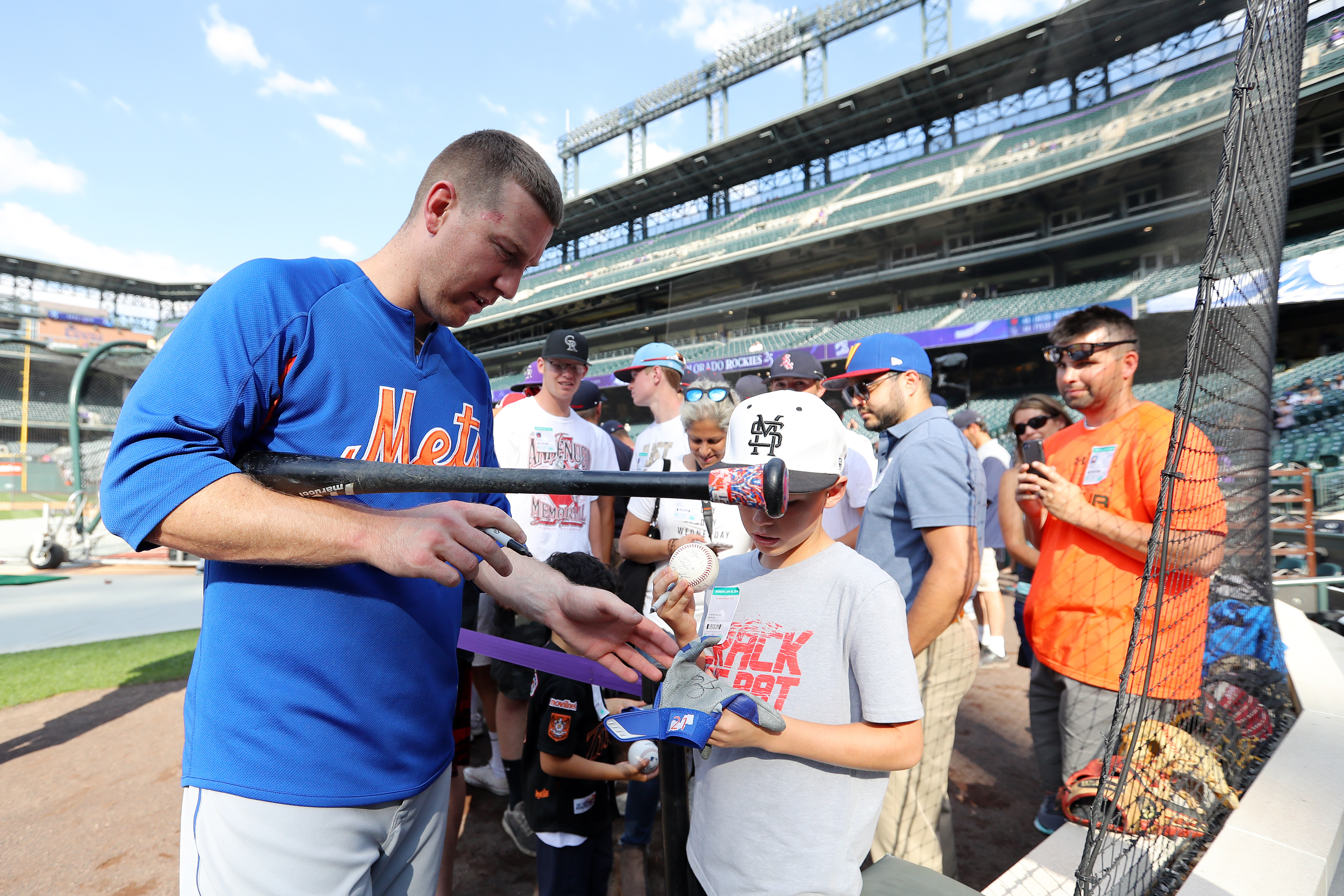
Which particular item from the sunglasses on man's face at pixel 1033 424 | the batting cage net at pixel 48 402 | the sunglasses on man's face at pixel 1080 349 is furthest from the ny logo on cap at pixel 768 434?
the batting cage net at pixel 48 402

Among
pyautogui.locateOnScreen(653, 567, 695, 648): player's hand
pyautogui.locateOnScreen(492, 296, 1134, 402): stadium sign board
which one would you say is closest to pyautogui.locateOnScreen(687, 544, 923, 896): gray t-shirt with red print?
pyautogui.locateOnScreen(653, 567, 695, 648): player's hand

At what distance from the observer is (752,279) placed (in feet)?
98.3

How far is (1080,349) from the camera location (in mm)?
2752

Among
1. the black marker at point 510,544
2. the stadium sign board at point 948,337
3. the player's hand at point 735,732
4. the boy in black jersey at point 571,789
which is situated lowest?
the boy in black jersey at point 571,789

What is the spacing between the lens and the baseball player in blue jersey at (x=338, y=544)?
0.99m

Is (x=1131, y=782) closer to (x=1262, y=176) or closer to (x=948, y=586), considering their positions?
(x=948, y=586)

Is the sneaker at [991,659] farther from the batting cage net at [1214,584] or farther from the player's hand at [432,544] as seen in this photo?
the player's hand at [432,544]

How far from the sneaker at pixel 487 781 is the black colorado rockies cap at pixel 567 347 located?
2547mm

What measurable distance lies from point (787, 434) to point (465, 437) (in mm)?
862

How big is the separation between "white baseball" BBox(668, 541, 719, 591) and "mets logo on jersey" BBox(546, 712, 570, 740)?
39.2 inches


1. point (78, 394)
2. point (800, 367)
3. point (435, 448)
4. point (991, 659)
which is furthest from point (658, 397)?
point (78, 394)

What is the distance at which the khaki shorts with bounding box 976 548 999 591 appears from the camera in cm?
619

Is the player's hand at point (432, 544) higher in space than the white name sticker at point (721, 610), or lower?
higher

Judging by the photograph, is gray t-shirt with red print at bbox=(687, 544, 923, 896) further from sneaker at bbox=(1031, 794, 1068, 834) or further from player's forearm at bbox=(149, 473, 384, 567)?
sneaker at bbox=(1031, 794, 1068, 834)
